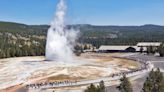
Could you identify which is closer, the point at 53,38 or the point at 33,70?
the point at 33,70

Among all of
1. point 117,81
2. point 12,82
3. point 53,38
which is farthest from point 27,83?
point 53,38

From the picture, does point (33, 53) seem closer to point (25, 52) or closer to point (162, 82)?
point (25, 52)

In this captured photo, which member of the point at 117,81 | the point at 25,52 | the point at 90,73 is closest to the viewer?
the point at 117,81

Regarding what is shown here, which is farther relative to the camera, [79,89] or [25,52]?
[25,52]

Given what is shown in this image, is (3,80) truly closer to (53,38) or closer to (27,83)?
(27,83)

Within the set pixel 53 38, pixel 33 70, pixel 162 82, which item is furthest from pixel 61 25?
pixel 162 82

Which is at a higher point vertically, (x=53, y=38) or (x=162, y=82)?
(x=53, y=38)

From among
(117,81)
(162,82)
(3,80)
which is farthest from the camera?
(3,80)

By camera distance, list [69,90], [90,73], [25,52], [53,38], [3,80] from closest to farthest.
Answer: [69,90]
[3,80]
[90,73]
[53,38]
[25,52]

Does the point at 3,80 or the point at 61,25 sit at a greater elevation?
the point at 61,25
